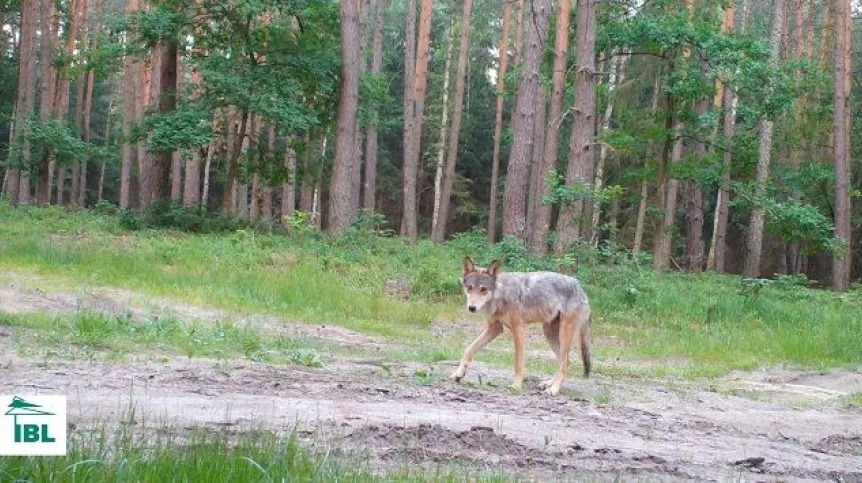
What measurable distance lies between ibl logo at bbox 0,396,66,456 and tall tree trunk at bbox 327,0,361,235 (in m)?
24.5

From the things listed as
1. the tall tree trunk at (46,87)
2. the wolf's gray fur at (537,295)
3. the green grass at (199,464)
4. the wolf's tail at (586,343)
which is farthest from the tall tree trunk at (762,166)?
the green grass at (199,464)

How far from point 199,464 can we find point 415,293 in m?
15.3

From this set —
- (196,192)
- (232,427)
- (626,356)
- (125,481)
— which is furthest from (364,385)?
(196,192)

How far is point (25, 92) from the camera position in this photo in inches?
1564

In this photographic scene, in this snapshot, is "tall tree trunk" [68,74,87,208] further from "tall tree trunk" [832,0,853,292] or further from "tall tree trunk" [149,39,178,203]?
"tall tree trunk" [832,0,853,292]

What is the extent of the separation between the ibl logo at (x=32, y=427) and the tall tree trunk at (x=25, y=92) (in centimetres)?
3614

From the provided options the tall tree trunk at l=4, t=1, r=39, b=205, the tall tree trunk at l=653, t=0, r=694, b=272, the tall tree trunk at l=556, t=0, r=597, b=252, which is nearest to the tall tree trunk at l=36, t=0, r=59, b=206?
the tall tree trunk at l=4, t=1, r=39, b=205

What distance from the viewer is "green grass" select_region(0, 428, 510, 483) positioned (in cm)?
488

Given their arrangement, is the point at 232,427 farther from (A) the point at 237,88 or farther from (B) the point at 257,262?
→ (A) the point at 237,88

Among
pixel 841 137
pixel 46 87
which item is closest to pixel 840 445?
pixel 841 137

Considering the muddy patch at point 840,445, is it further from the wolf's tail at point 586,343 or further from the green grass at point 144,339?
the green grass at point 144,339

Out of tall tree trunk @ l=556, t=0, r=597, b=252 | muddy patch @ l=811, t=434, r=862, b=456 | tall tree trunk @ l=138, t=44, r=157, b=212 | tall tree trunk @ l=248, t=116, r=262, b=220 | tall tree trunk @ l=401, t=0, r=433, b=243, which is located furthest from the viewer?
tall tree trunk @ l=401, t=0, r=433, b=243

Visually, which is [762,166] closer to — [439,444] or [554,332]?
[554,332]

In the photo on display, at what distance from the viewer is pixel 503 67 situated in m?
47.2
